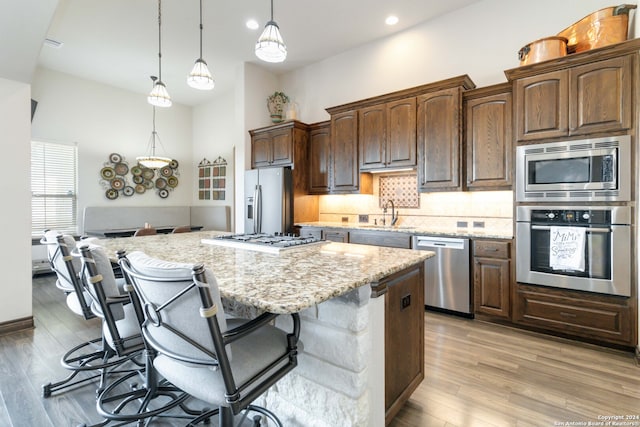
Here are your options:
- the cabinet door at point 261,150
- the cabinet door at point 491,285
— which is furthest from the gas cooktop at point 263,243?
the cabinet door at point 261,150

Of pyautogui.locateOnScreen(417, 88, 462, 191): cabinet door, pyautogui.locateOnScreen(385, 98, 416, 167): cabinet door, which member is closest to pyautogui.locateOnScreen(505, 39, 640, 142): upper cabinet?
pyautogui.locateOnScreen(417, 88, 462, 191): cabinet door

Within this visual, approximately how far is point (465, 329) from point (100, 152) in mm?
6493

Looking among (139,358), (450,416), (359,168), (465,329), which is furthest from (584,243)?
(139,358)

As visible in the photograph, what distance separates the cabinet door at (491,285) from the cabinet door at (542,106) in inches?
46.8

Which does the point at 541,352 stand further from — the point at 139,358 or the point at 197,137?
the point at 197,137

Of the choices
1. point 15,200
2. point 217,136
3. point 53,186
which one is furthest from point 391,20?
point 53,186

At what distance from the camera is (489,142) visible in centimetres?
315

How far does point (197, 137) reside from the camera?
7016mm

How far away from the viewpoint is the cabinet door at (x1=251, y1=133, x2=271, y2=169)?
15.7 feet

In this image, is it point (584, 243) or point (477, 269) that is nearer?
point (584, 243)

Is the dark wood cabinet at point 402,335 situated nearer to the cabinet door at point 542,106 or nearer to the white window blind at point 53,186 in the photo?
the cabinet door at point 542,106

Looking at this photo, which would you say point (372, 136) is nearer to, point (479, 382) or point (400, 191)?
point (400, 191)

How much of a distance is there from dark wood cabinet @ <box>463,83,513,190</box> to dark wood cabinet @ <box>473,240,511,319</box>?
0.64m

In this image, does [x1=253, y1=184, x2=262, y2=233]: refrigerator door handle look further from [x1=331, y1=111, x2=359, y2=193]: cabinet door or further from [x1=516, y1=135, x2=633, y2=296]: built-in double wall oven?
[x1=516, y1=135, x2=633, y2=296]: built-in double wall oven
